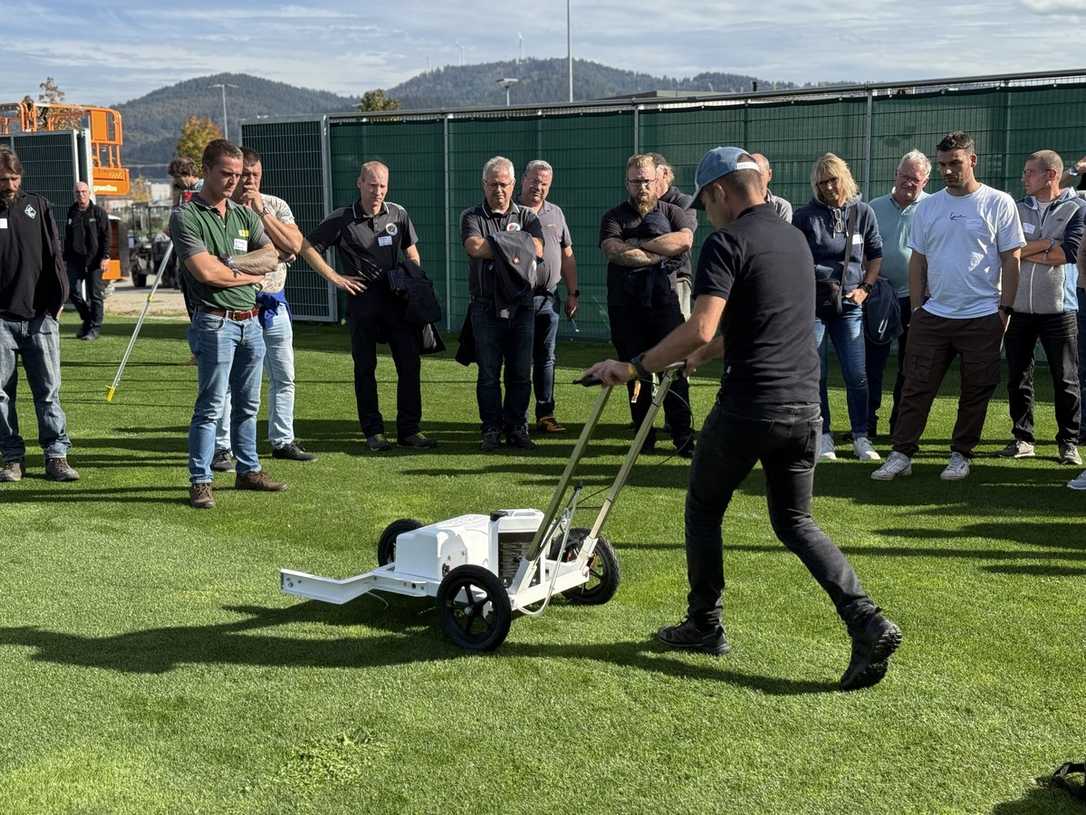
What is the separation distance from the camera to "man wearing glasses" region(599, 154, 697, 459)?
804 cm

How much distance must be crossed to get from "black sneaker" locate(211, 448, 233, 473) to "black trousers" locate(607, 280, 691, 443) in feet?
8.82

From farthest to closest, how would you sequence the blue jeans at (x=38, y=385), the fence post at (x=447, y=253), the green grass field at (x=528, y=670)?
the fence post at (x=447, y=253)
the blue jeans at (x=38, y=385)
the green grass field at (x=528, y=670)

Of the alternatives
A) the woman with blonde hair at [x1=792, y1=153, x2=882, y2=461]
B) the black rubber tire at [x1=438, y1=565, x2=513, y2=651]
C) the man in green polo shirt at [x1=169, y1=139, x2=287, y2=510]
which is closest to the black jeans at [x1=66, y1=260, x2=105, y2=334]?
the man in green polo shirt at [x1=169, y1=139, x2=287, y2=510]

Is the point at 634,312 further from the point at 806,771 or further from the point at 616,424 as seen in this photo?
the point at 806,771

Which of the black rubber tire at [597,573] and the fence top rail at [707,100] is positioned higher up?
the fence top rail at [707,100]

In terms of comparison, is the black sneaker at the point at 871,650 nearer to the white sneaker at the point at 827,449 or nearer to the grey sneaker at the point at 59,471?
the white sneaker at the point at 827,449

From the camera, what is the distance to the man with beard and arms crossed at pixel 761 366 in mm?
4059

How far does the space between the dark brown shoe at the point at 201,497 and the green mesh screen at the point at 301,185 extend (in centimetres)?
1005

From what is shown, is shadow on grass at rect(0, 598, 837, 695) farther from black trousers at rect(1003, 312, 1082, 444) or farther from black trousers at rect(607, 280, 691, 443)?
black trousers at rect(1003, 312, 1082, 444)

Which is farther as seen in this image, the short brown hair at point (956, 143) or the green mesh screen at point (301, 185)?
the green mesh screen at point (301, 185)

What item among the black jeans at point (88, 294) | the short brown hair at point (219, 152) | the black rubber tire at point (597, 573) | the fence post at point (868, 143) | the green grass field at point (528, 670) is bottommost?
the green grass field at point (528, 670)

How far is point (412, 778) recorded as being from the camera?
3.58 meters

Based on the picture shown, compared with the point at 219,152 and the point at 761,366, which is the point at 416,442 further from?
the point at 761,366

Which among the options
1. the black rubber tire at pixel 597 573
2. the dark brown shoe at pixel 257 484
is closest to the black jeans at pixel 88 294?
the dark brown shoe at pixel 257 484
